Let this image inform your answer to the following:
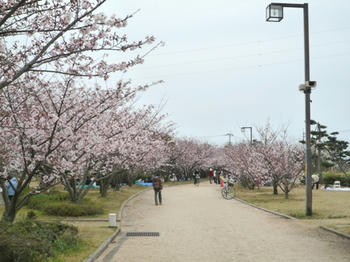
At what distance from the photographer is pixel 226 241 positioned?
436 inches

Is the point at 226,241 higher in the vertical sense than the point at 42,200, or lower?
lower

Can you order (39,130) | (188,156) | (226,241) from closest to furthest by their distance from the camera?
(39,130) → (226,241) → (188,156)

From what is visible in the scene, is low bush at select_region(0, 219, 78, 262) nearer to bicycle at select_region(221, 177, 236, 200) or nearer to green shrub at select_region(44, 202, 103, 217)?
green shrub at select_region(44, 202, 103, 217)

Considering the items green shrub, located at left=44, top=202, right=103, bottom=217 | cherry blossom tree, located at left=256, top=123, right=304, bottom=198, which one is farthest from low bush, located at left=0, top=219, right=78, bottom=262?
cherry blossom tree, located at left=256, top=123, right=304, bottom=198

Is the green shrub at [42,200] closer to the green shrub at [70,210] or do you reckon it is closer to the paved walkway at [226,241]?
the green shrub at [70,210]

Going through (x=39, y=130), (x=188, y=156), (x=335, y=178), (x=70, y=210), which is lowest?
(x=70, y=210)

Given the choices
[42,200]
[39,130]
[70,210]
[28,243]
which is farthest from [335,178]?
[28,243]

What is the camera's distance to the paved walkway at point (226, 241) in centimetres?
915

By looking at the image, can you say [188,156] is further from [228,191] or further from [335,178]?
[228,191]

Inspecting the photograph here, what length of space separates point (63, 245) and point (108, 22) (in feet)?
16.1

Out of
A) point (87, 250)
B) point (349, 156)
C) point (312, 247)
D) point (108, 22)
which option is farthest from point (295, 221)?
point (349, 156)

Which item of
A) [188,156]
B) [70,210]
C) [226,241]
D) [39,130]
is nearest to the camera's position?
[39,130]

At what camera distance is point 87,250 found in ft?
31.6

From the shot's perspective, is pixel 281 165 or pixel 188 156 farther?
pixel 188 156
